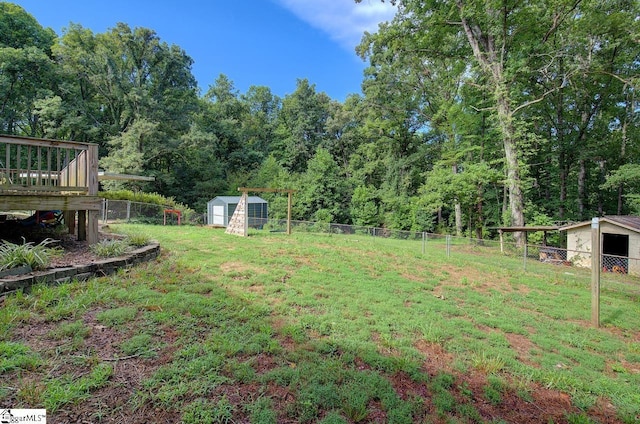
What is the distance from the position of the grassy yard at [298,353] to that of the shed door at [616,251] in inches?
327

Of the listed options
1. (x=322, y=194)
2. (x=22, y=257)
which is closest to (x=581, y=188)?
(x=322, y=194)

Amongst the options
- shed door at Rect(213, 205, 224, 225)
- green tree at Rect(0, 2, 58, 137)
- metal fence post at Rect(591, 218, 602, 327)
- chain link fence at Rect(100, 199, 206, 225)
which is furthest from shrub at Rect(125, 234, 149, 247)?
green tree at Rect(0, 2, 58, 137)

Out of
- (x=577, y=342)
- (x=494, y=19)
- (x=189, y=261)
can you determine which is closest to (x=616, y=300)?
(x=577, y=342)

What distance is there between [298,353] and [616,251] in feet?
52.7

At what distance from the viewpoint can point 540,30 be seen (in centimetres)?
1296

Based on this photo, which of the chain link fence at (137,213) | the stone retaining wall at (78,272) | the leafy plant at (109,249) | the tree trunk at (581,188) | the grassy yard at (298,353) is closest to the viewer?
the grassy yard at (298,353)

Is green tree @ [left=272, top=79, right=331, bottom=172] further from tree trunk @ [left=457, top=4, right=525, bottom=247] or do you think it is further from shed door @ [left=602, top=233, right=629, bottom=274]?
shed door @ [left=602, top=233, right=629, bottom=274]

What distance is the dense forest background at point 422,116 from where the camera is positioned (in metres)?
13.3

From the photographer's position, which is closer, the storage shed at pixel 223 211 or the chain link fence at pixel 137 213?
the chain link fence at pixel 137 213

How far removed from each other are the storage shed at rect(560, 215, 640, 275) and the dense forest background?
2335 millimetres

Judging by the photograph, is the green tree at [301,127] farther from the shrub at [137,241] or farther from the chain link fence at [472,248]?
the shrub at [137,241]

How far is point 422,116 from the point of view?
22391 mm

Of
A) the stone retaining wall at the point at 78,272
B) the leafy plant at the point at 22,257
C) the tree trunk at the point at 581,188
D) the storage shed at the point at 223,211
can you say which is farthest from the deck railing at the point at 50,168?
the tree trunk at the point at 581,188

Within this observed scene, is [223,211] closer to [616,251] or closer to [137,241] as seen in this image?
[137,241]
